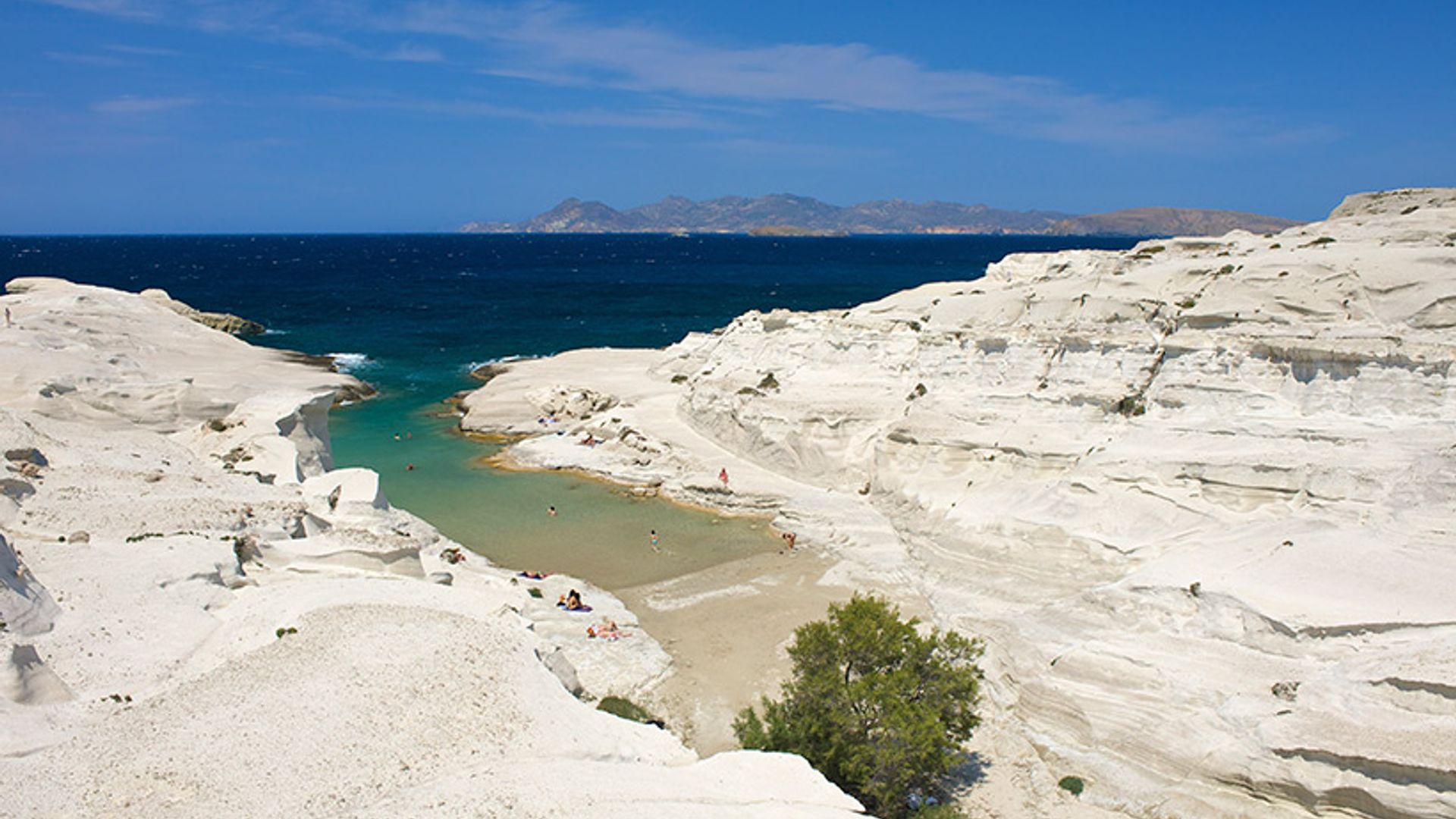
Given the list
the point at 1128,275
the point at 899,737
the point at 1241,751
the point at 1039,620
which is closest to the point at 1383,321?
the point at 1128,275

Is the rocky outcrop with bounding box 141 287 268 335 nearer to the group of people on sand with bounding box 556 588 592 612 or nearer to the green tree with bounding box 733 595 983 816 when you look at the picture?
the group of people on sand with bounding box 556 588 592 612

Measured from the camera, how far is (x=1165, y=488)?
22.6 metres

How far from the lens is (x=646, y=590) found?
26016mm

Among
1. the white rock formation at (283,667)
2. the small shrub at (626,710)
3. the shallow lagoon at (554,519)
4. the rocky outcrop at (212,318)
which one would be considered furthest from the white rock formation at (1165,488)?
the rocky outcrop at (212,318)

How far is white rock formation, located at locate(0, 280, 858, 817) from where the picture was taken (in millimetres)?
12023

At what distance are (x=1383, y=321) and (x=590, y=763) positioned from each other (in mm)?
23407

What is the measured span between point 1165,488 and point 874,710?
10824mm

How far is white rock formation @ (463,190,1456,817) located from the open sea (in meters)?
3.76

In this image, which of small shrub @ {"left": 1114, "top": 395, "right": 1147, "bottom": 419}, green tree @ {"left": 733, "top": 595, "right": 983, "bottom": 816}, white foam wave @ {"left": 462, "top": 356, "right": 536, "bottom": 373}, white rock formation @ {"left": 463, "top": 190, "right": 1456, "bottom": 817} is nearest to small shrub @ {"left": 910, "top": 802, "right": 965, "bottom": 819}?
green tree @ {"left": 733, "top": 595, "right": 983, "bottom": 816}

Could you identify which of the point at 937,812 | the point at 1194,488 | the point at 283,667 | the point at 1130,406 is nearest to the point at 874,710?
the point at 937,812

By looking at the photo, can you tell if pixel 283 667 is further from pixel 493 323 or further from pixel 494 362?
pixel 493 323

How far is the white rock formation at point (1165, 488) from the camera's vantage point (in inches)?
615

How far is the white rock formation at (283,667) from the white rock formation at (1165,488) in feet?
24.0

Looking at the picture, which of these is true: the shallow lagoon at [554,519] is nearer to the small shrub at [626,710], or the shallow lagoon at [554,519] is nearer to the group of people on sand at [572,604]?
the group of people on sand at [572,604]
